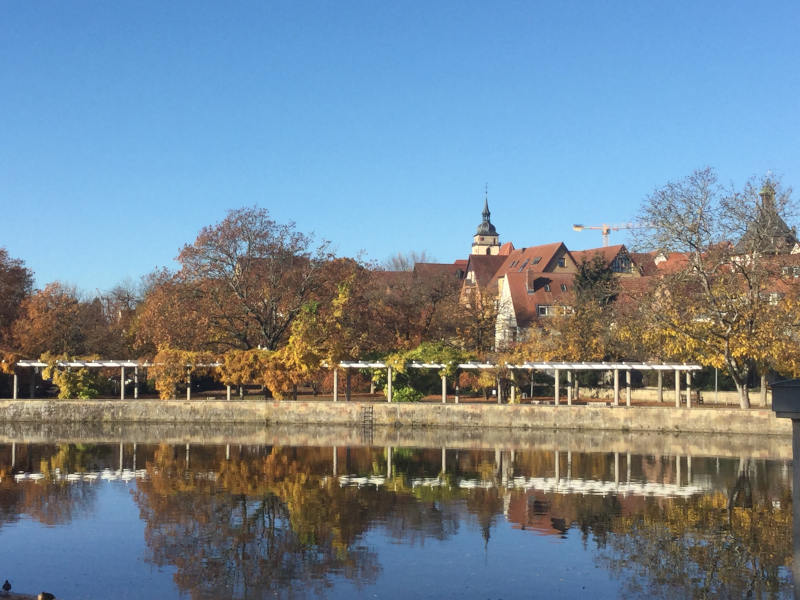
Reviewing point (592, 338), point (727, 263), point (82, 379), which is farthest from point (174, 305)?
point (727, 263)

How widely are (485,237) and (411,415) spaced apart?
13915 cm

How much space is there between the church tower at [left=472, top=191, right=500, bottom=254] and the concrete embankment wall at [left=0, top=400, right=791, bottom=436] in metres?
135

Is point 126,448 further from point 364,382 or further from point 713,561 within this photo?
point 713,561

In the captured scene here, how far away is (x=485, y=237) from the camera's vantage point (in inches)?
7136

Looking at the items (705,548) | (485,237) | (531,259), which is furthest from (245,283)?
(485,237)

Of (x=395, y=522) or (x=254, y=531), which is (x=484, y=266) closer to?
(x=395, y=522)

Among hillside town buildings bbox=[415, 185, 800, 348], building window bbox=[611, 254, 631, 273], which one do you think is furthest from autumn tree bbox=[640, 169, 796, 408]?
building window bbox=[611, 254, 631, 273]

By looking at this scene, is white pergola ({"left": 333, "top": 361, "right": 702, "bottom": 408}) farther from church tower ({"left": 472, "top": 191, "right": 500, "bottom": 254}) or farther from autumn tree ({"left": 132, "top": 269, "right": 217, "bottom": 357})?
church tower ({"left": 472, "top": 191, "right": 500, "bottom": 254})

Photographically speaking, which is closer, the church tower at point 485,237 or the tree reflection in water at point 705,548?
the tree reflection in water at point 705,548

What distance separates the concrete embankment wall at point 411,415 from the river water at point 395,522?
4.85 metres

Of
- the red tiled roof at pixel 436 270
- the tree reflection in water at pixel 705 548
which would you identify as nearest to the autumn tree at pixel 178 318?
the tree reflection in water at pixel 705 548

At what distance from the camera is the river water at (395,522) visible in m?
15.3

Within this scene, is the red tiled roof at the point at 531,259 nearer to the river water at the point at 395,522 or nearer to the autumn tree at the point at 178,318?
the autumn tree at the point at 178,318

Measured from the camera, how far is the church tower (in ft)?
587
